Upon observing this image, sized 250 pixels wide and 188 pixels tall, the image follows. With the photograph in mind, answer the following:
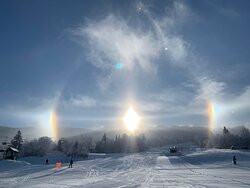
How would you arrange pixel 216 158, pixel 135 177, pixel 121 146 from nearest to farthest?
pixel 135 177 → pixel 216 158 → pixel 121 146

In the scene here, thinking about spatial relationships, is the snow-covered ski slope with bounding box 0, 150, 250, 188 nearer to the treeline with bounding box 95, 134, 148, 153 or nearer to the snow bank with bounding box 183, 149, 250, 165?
the snow bank with bounding box 183, 149, 250, 165

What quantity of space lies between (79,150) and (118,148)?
128 ft

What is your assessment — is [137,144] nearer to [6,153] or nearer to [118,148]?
[118,148]

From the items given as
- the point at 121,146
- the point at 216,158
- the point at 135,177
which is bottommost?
the point at 135,177

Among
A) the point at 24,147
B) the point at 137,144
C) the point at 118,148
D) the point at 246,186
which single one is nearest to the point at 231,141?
the point at 137,144

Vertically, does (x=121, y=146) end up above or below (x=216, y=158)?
above

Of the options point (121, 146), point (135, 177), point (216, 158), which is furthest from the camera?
point (121, 146)

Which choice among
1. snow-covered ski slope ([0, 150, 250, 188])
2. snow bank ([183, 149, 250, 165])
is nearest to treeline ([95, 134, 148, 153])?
snow-covered ski slope ([0, 150, 250, 188])

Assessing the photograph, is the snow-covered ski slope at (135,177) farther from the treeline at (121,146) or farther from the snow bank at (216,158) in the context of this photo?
the treeline at (121,146)

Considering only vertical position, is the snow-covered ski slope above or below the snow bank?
below

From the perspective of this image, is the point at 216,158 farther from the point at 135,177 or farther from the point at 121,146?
the point at 121,146

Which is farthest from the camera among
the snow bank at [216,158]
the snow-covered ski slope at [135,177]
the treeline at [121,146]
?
the treeline at [121,146]

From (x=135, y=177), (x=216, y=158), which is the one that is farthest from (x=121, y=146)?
(x=135, y=177)

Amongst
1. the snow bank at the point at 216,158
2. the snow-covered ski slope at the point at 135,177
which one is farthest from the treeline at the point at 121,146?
the snow bank at the point at 216,158
